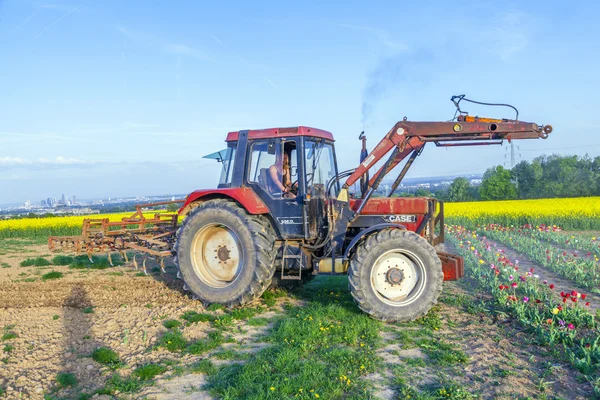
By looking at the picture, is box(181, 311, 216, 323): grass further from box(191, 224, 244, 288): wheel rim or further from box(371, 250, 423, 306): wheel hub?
box(371, 250, 423, 306): wheel hub

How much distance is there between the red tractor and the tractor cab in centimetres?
2

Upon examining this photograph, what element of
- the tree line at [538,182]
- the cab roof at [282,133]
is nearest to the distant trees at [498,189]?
the tree line at [538,182]

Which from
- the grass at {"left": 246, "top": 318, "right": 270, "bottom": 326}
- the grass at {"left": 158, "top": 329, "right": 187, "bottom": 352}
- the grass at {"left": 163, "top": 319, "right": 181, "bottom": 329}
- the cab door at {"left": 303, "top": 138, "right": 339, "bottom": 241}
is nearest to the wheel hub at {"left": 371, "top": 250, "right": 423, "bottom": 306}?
the cab door at {"left": 303, "top": 138, "right": 339, "bottom": 241}

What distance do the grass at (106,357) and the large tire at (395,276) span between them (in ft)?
10.0

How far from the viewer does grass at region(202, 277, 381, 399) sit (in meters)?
4.06

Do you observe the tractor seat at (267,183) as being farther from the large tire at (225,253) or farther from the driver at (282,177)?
the large tire at (225,253)

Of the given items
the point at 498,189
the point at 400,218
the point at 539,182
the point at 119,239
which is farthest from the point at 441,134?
the point at 539,182

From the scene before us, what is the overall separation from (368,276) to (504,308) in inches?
84.4

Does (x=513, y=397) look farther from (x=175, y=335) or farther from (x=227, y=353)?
(x=175, y=335)

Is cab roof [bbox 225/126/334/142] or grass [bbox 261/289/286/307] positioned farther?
grass [bbox 261/289/286/307]

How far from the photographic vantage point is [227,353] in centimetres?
511

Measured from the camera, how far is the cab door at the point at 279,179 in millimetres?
6977

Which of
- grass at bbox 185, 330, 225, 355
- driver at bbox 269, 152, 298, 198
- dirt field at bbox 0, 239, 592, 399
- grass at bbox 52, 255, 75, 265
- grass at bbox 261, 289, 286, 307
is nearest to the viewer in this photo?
dirt field at bbox 0, 239, 592, 399

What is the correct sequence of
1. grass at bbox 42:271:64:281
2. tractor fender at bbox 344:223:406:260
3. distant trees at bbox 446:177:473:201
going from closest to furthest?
tractor fender at bbox 344:223:406:260, grass at bbox 42:271:64:281, distant trees at bbox 446:177:473:201
